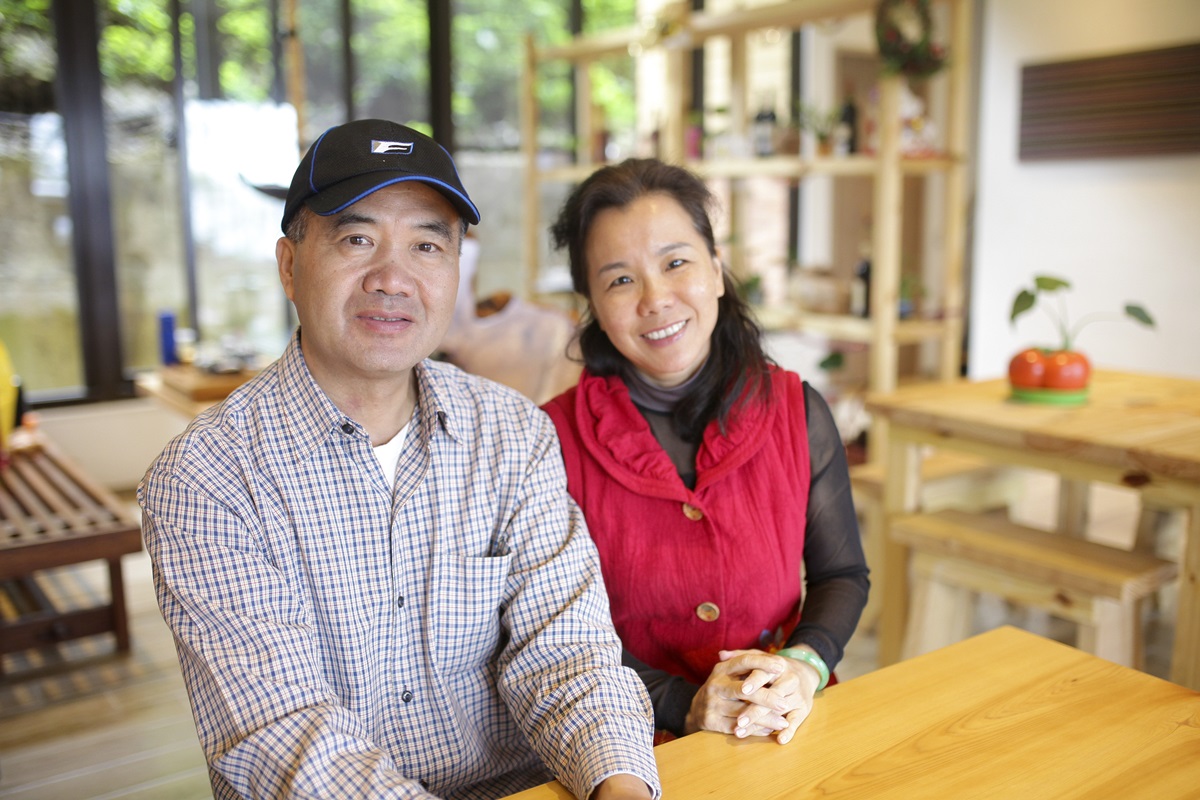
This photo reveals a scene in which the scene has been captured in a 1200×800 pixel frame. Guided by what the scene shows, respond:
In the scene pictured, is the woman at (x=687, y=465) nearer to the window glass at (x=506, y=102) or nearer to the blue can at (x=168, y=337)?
the blue can at (x=168, y=337)

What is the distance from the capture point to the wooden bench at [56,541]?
2.69 m

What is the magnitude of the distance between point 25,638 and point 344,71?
3.48 meters

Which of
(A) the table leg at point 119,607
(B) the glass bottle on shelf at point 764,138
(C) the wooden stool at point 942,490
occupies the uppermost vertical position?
(B) the glass bottle on shelf at point 764,138

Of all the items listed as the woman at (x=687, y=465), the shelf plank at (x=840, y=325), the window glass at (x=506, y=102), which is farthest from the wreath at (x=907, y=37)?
the window glass at (x=506, y=102)

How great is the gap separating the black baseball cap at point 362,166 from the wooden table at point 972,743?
713 millimetres

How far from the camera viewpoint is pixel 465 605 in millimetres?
1355

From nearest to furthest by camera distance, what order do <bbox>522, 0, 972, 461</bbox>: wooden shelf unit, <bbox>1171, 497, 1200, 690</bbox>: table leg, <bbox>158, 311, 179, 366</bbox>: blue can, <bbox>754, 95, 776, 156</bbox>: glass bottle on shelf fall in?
<bbox>1171, 497, 1200, 690</bbox>: table leg, <bbox>522, 0, 972, 461</bbox>: wooden shelf unit, <bbox>158, 311, 179, 366</bbox>: blue can, <bbox>754, 95, 776, 156</bbox>: glass bottle on shelf

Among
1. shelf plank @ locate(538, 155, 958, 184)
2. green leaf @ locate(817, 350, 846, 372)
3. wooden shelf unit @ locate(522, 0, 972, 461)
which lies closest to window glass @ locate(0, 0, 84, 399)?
shelf plank @ locate(538, 155, 958, 184)

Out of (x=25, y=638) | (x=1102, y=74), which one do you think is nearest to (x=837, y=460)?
(x=25, y=638)

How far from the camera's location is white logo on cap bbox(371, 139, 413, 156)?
1.26m

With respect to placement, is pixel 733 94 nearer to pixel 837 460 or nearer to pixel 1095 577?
pixel 1095 577

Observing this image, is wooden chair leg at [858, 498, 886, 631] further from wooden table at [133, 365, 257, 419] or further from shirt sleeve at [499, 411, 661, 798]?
wooden table at [133, 365, 257, 419]

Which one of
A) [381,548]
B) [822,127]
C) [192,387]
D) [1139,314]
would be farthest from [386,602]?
[822,127]

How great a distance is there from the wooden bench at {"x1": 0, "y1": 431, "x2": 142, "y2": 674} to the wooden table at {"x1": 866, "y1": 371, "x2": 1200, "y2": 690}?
80.5 inches
